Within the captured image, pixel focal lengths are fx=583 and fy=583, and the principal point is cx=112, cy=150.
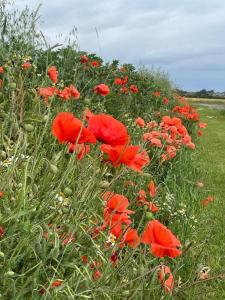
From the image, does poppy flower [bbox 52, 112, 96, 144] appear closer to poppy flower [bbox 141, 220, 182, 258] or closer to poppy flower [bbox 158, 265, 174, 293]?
poppy flower [bbox 141, 220, 182, 258]

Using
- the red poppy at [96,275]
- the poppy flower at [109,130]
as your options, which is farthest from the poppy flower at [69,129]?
the red poppy at [96,275]

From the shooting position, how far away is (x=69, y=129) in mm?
1971

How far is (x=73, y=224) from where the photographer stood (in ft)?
7.22

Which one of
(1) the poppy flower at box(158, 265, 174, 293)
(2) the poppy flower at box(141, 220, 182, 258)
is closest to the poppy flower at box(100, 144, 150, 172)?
(2) the poppy flower at box(141, 220, 182, 258)

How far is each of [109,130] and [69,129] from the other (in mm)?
136

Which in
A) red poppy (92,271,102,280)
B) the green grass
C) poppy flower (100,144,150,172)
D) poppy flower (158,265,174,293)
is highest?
poppy flower (100,144,150,172)

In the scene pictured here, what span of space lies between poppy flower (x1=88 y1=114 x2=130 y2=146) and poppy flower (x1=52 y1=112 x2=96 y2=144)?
0.03 m

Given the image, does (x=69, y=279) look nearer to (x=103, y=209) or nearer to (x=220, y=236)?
(x=103, y=209)

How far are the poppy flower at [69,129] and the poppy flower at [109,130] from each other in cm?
3

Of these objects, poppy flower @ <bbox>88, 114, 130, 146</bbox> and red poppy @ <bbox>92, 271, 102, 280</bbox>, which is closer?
poppy flower @ <bbox>88, 114, 130, 146</bbox>

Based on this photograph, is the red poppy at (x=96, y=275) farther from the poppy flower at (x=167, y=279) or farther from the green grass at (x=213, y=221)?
the green grass at (x=213, y=221)

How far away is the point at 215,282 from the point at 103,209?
1.67m

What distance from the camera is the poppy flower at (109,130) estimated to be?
1.99m

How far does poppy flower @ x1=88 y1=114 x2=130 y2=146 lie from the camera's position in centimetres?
199
